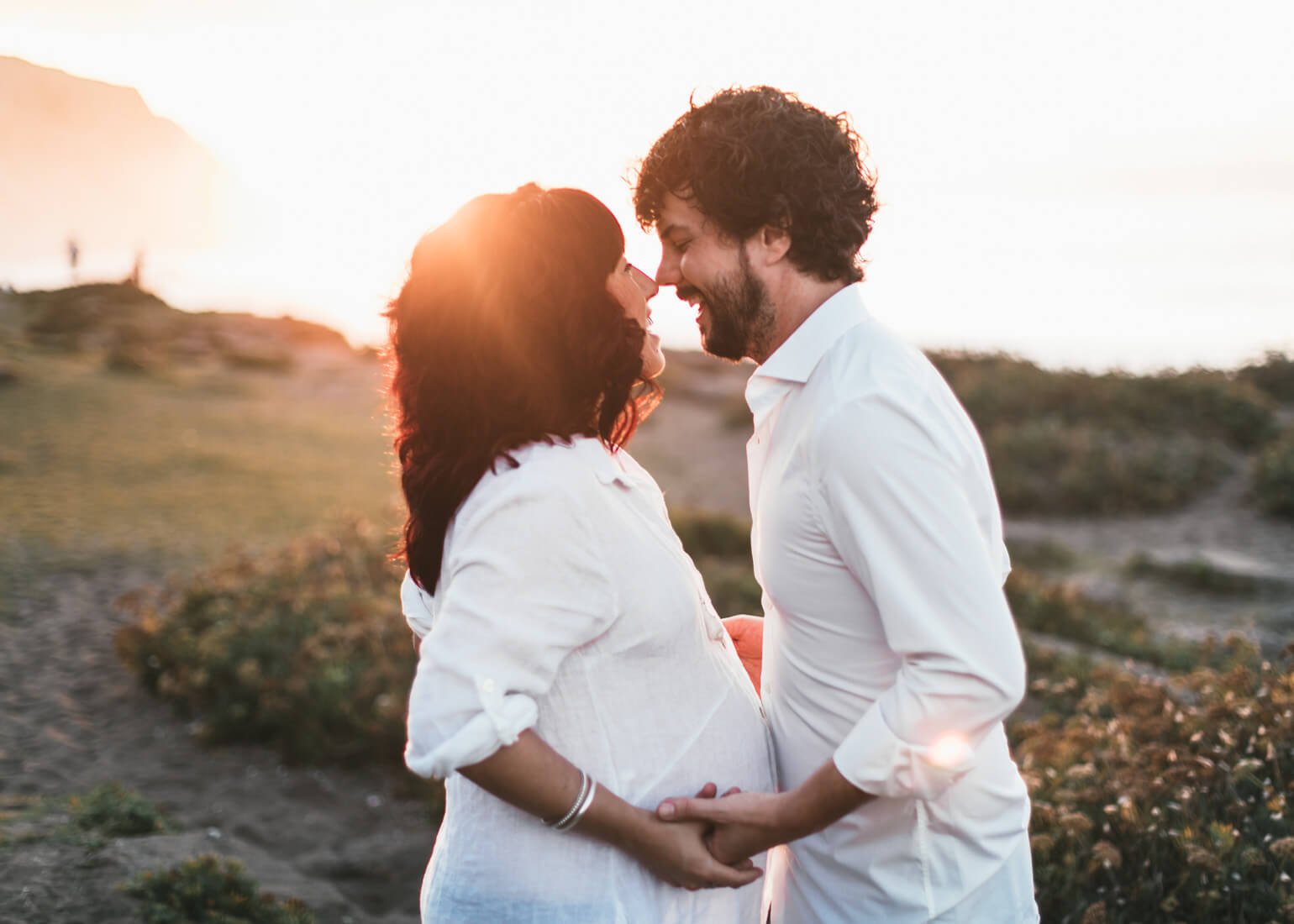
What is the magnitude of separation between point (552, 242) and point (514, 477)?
455 millimetres

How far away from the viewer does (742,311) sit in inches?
90.7

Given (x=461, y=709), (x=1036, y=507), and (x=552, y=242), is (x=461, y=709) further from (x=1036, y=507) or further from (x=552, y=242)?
(x=1036, y=507)

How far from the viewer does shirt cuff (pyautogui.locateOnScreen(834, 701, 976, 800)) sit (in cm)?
179

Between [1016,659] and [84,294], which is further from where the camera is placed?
[84,294]

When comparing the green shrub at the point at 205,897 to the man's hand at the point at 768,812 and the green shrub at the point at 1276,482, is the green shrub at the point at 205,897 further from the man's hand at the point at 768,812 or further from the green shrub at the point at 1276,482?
the green shrub at the point at 1276,482

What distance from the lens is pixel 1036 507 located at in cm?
1313

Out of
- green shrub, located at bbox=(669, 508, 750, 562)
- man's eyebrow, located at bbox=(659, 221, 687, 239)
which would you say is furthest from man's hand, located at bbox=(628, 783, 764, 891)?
green shrub, located at bbox=(669, 508, 750, 562)

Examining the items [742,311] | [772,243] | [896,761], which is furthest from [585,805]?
[772,243]

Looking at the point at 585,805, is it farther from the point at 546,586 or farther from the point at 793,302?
the point at 793,302

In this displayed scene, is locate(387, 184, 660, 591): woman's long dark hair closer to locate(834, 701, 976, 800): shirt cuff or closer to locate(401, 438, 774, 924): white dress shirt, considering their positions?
locate(401, 438, 774, 924): white dress shirt

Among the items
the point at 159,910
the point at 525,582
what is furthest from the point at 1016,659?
the point at 159,910

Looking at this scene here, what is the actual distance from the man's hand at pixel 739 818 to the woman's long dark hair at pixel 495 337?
0.68m

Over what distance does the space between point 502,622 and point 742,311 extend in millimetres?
954

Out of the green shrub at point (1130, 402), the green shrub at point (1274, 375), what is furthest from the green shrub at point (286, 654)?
the green shrub at point (1274, 375)
